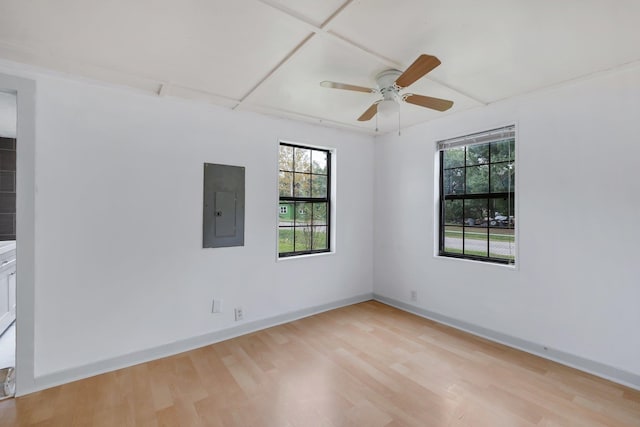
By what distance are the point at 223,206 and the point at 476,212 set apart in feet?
9.08

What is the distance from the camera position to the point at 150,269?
8.72 feet

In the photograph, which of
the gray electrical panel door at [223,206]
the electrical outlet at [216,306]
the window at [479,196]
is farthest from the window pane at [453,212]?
the electrical outlet at [216,306]

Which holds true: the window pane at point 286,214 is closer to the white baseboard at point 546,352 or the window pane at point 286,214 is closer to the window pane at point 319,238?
the window pane at point 319,238

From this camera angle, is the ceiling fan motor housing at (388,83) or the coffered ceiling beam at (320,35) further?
the ceiling fan motor housing at (388,83)

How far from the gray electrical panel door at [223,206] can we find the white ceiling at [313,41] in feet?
2.66

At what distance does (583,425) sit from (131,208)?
3.67m

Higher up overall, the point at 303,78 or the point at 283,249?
the point at 303,78

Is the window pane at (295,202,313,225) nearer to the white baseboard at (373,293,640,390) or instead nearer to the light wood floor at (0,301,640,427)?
the light wood floor at (0,301,640,427)

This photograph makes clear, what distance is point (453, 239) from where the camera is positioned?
3508mm

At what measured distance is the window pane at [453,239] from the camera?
3443 millimetres

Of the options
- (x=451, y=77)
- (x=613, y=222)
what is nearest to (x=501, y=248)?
(x=613, y=222)

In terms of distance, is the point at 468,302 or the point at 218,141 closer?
the point at 218,141

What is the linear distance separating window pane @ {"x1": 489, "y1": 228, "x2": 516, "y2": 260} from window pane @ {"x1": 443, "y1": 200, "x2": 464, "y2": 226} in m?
0.38

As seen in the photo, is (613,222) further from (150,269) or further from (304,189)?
(150,269)
